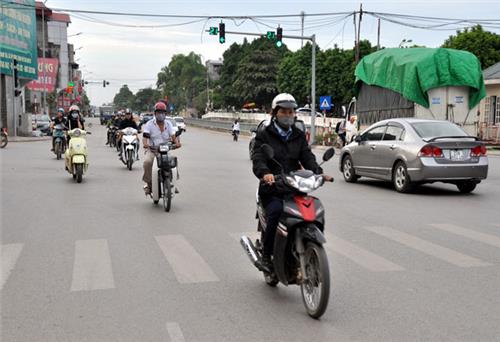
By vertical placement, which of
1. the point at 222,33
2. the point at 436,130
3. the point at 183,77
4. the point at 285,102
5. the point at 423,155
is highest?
the point at 183,77

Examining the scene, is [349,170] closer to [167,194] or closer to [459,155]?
[459,155]

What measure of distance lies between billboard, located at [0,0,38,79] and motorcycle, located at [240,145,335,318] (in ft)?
120

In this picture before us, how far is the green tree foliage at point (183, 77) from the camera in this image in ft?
516

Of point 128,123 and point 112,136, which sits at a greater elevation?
point 128,123

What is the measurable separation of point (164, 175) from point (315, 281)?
644cm

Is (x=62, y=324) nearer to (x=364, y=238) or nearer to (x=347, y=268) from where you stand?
(x=347, y=268)

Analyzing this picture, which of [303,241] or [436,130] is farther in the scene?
[436,130]

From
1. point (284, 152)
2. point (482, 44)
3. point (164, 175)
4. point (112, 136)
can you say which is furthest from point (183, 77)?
point (284, 152)

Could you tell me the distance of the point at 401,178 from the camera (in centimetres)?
1361

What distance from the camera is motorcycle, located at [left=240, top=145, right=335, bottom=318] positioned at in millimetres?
4852

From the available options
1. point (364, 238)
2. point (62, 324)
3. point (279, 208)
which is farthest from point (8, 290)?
point (364, 238)

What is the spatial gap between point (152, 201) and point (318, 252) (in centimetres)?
763

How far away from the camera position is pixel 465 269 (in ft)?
21.9

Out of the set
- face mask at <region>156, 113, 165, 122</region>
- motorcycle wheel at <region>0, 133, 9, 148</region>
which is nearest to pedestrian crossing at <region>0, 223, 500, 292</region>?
face mask at <region>156, 113, 165, 122</region>
